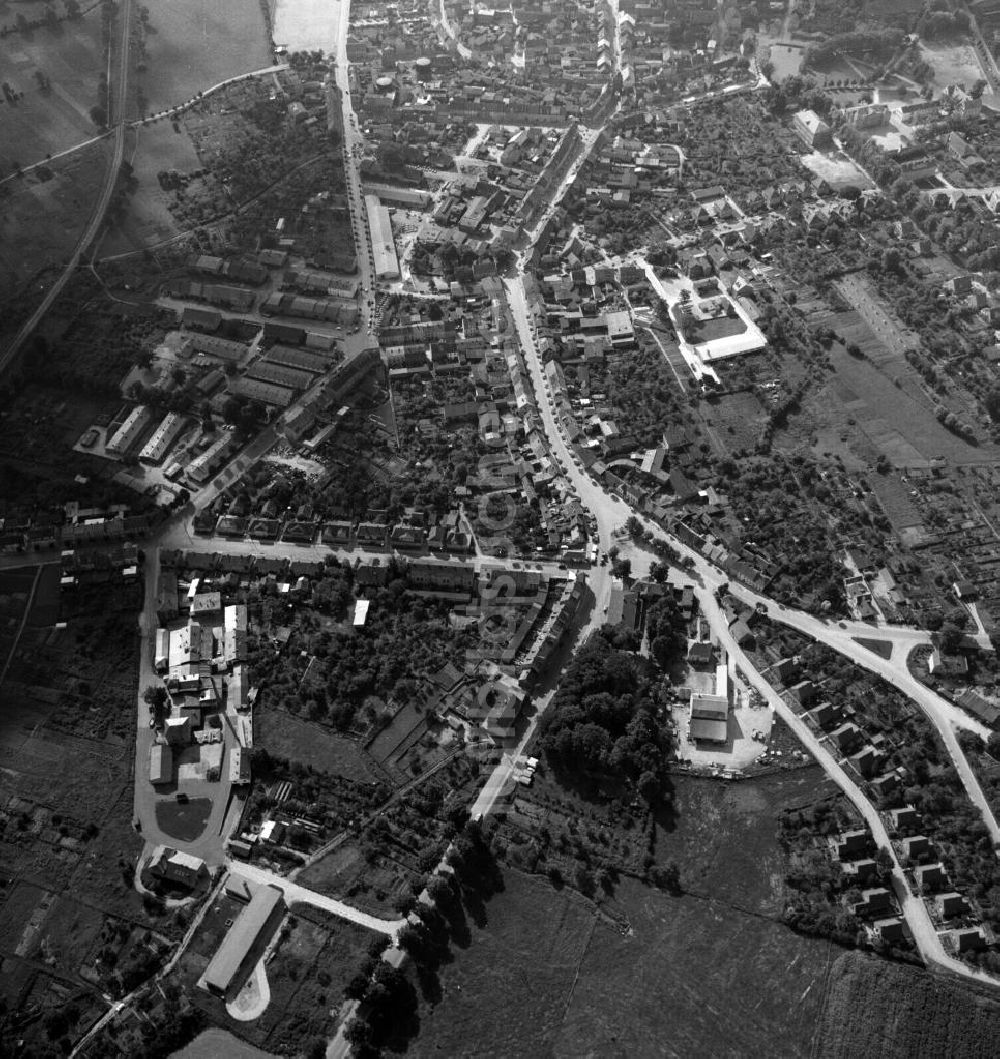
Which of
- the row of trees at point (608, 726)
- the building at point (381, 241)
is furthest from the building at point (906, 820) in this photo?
the building at point (381, 241)

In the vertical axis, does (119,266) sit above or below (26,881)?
above

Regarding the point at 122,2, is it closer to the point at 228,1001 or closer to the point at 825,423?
the point at 825,423

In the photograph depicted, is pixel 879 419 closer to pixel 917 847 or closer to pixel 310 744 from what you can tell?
pixel 917 847

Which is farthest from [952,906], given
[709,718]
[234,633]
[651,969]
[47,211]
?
[47,211]

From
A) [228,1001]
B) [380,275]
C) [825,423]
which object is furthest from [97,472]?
[825,423]

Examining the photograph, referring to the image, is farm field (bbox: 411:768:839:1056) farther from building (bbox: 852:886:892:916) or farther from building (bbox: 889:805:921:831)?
building (bbox: 889:805:921:831)

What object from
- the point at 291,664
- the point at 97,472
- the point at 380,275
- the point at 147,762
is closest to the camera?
the point at 147,762

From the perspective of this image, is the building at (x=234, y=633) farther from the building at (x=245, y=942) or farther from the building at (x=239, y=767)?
the building at (x=245, y=942)
